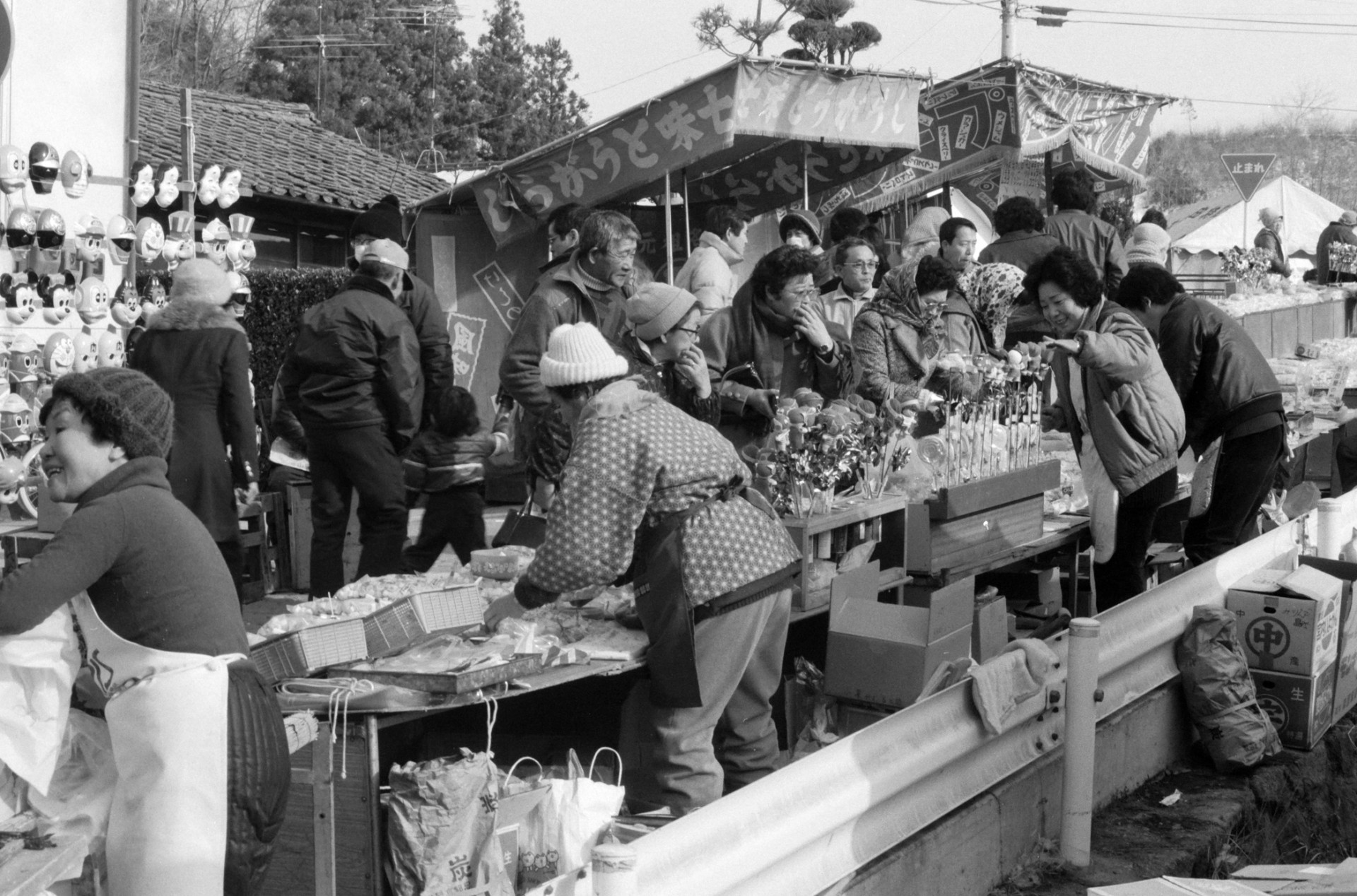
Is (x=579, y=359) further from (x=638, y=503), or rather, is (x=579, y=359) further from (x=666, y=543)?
(x=666, y=543)

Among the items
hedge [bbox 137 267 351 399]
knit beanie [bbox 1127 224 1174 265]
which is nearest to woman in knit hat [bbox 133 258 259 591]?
knit beanie [bbox 1127 224 1174 265]

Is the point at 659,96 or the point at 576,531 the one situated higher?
the point at 659,96

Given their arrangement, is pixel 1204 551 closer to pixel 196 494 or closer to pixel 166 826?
pixel 196 494

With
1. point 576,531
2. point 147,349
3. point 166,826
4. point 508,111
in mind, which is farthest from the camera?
point 508,111

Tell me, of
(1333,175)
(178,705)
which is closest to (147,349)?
(178,705)

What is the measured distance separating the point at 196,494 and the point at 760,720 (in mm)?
2985

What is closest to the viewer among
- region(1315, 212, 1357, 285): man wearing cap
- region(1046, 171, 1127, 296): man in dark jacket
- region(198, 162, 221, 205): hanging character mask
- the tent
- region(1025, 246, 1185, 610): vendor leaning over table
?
region(1025, 246, 1185, 610): vendor leaning over table

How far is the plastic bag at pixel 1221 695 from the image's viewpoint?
5156 mm

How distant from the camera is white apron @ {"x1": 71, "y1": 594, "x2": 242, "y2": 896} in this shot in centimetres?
310

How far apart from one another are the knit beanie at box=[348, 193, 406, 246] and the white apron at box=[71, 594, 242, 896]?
378 cm

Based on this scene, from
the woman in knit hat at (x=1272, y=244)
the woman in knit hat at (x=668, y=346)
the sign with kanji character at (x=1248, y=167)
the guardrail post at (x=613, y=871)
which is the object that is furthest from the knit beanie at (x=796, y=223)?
the sign with kanji character at (x=1248, y=167)

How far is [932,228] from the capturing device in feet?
33.0

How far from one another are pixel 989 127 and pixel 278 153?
11683 mm

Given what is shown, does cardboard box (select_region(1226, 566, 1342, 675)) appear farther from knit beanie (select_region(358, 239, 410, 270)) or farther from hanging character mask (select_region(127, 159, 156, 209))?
hanging character mask (select_region(127, 159, 156, 209))
